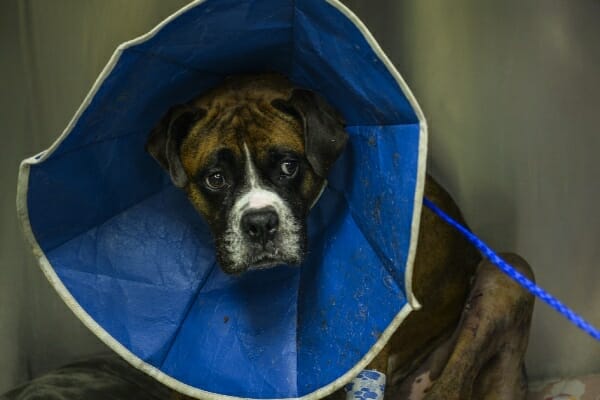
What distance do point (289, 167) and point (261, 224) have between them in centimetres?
20

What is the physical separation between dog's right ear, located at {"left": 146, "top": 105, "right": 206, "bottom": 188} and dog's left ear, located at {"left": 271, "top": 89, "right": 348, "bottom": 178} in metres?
0.28

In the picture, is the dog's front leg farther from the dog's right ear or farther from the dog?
the dog's right ear

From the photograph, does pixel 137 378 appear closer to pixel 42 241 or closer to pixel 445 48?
pixel 42 241

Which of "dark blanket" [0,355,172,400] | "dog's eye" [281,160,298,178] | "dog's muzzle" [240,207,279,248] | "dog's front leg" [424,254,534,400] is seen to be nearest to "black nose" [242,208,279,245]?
"dog's muzzle" [240,207,279,248]

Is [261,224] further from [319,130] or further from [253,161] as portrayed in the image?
[319,130]

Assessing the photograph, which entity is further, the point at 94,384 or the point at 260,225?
the point at 94,384

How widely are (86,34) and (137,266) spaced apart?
3.27 feet

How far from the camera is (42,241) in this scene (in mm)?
2191

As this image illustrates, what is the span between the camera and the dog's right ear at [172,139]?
2.30 meters

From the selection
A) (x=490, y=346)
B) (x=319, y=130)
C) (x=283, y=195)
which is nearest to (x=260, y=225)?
(x=283, y=195)

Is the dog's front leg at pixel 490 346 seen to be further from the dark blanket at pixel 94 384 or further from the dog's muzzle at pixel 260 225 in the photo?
the dark blanket at pixel 94 384

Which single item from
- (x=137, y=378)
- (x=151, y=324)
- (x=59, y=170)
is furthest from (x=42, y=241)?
(x=137, y=378)

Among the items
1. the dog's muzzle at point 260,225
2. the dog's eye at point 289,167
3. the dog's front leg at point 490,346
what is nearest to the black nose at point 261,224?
the dog's muzzle at point 260,225

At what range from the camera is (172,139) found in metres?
2.30
